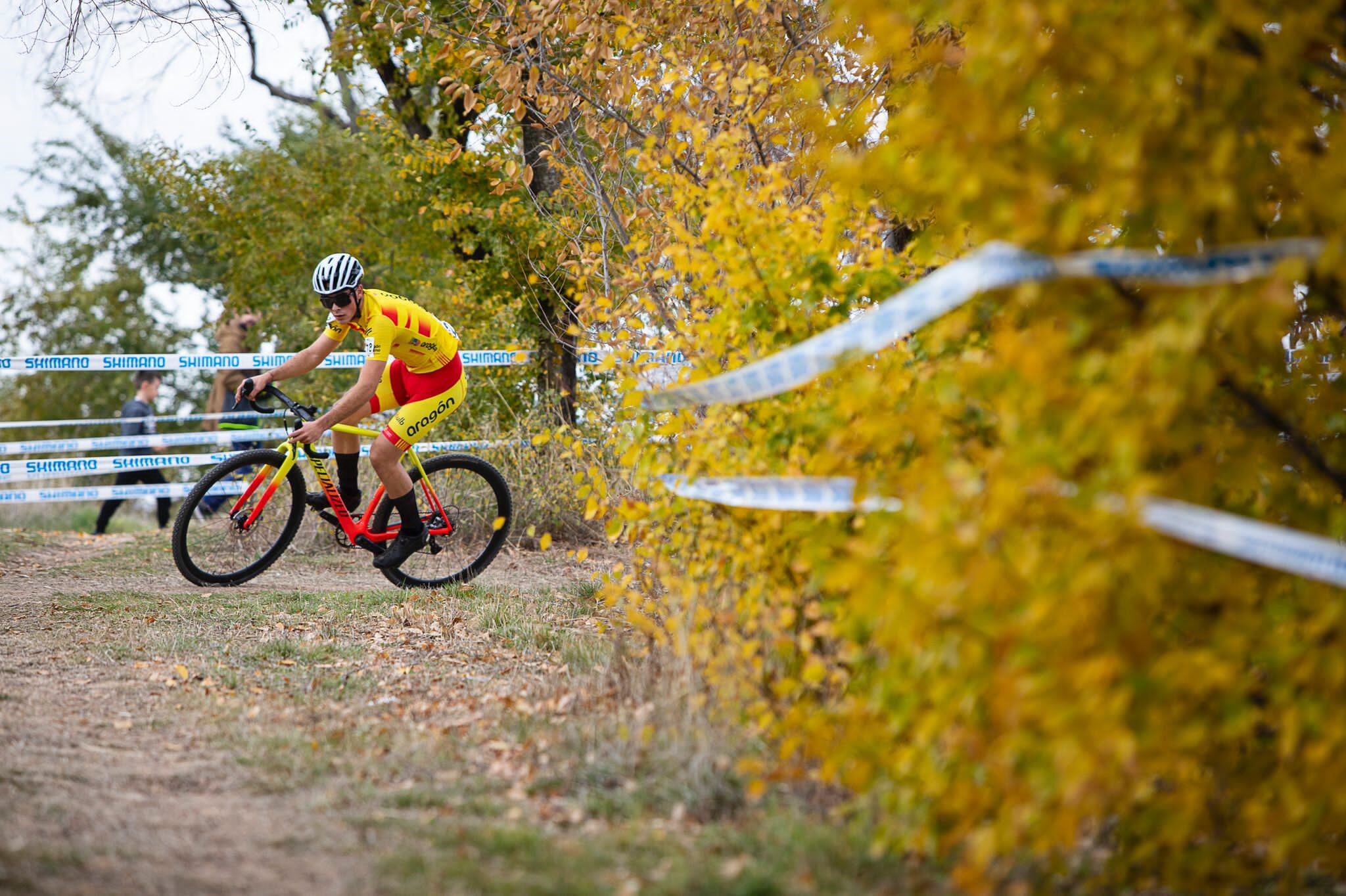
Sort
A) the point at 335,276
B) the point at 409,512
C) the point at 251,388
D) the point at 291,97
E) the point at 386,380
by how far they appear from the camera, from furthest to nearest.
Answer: the point at 291,97, the point at 386,380, the point at 409,512, the point at 251,388, the point at 335,276

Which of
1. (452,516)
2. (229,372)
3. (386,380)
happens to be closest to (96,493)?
(229,372)

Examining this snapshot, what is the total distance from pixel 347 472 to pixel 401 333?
1.09 m

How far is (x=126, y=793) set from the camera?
11.6ft

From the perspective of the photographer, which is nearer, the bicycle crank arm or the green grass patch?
the green grass patch

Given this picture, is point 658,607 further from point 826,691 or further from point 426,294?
point 426,294

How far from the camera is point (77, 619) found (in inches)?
247

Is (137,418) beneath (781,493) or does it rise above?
above

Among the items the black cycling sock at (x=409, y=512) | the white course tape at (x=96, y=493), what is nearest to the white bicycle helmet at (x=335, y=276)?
the black cycling sock at (x=409, y=512)

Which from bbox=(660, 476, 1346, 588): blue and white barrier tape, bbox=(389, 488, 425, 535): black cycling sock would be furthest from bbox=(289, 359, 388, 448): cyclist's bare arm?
bbox=(660, 476, 1346, 588): blue and white barrier tape

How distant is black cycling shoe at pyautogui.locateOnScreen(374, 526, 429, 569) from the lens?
6.83m

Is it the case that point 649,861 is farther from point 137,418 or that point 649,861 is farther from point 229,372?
point 229,372

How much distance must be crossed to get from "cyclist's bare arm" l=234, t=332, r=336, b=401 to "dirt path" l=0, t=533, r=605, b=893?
1374 millimetres

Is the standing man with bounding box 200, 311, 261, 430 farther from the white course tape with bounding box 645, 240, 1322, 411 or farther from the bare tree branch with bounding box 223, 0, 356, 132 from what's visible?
the white course tape with bounding box 645, 240, 1322, 411

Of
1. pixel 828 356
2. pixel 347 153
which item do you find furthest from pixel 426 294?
pixel 828 356
